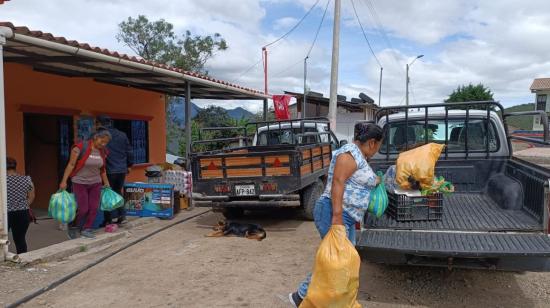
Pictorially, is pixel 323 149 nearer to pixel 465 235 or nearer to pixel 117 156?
pixel 117 156

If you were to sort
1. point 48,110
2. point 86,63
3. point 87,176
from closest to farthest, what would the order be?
point 87,176 → point 86,63 → point 48,110

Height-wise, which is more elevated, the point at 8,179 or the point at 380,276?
the point at 8,179

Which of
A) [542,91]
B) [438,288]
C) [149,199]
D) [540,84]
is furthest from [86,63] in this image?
[540,84]

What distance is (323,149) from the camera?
805 cm

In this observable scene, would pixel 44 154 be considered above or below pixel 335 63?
below

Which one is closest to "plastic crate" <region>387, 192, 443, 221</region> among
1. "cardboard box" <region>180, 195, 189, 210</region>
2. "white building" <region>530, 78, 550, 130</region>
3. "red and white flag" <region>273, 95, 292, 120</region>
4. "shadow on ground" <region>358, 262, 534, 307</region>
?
"shadow on ground" <region>358, 262, 534, 307</region>

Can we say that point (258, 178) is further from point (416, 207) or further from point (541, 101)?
point (541, 101)

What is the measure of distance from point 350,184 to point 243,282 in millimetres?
1824

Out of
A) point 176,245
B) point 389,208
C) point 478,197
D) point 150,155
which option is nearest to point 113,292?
point 176,245

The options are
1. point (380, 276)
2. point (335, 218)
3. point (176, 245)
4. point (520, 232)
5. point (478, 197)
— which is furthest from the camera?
point (176, 245)

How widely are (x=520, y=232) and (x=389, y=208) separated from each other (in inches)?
44.1

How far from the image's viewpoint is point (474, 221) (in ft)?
13.4

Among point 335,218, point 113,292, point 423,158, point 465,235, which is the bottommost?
point 113,292

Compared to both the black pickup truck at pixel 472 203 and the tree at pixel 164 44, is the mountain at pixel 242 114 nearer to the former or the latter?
the tree at pixel 164 44
